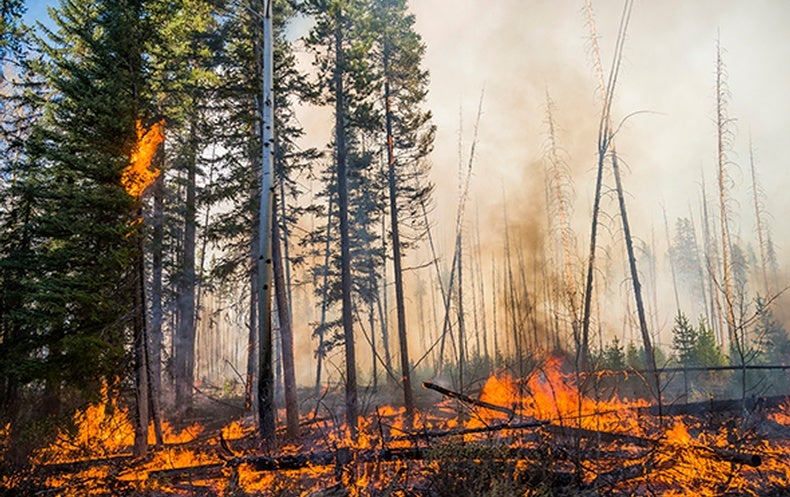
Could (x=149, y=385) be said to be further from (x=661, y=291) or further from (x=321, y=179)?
(x=661, y=291)

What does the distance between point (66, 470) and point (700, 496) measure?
357 inches

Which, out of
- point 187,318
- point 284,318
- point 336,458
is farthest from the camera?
point 187,318

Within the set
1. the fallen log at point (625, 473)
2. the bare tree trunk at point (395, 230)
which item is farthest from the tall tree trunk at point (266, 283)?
the bare tree trunk at point (395, 230)

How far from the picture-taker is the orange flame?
32.9ft

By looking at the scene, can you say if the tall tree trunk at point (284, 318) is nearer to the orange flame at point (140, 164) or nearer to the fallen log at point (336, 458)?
the orange flame at point (140, 164)

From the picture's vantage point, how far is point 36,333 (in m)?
9.69

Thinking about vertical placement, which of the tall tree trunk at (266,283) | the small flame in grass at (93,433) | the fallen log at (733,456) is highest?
the tall tree trunk at (266,283)

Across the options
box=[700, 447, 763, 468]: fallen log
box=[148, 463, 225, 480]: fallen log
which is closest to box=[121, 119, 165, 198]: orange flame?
box=[148, 463, 225, 480]: fallen log

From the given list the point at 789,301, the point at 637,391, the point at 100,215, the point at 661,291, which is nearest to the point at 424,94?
the point at 100,215

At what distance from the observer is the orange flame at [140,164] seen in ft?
32.9

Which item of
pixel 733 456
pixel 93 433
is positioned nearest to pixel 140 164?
pixel 93 433

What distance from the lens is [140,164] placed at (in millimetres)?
10227

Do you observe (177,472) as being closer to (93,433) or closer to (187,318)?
(93,433)

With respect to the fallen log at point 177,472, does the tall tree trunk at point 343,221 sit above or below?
above
